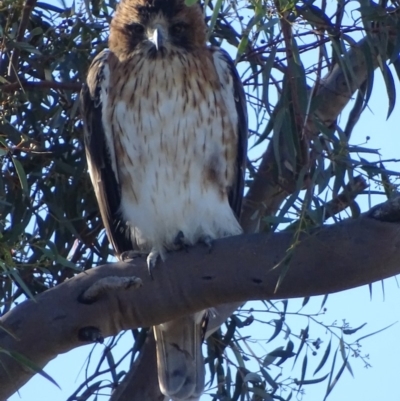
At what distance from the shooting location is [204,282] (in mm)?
2402

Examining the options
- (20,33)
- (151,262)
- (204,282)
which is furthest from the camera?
(20,33)

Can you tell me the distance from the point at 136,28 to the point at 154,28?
6 cm

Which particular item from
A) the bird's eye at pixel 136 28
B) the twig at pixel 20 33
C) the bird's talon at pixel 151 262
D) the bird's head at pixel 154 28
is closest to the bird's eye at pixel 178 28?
the bird's head at pixel 154 28

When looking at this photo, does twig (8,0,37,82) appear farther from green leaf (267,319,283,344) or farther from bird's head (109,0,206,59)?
green leaf (267,319,283,344)

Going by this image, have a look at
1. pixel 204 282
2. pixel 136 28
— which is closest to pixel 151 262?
pixel 204 282

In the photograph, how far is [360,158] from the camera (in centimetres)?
255

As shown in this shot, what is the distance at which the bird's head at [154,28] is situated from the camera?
3.25 meters

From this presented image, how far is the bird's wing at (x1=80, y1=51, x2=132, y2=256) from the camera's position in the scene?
3.15m

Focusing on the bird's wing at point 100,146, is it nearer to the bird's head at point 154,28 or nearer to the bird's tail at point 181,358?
the bird's head at point 154,28

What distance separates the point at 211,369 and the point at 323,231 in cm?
134

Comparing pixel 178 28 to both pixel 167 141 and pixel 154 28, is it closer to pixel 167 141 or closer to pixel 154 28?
pixel 154 28

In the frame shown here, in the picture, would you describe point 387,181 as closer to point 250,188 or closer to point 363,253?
point 363,253

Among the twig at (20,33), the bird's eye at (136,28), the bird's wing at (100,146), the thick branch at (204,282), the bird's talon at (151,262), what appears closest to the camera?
the thick branch at (204,282)

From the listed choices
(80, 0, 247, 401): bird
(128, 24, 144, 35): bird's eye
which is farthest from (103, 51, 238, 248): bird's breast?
(128, 24, 144, 35): bird's eye
